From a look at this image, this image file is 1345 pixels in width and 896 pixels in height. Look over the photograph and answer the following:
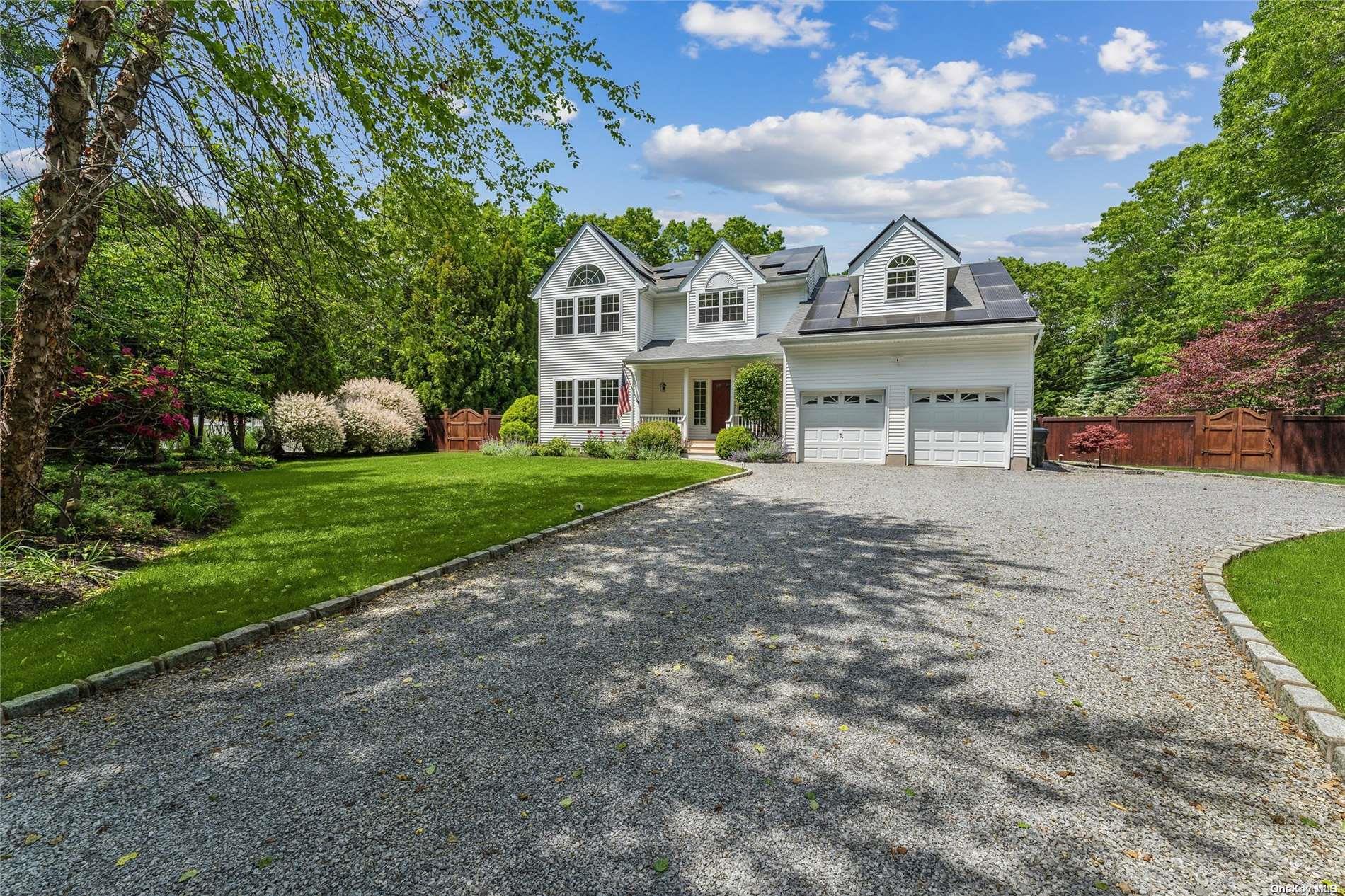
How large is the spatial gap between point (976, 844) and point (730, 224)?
40.0 m

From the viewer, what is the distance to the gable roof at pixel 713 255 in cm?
1888

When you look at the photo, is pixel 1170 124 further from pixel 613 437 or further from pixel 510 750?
pixel 510 750

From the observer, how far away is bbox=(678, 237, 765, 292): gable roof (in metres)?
18.9

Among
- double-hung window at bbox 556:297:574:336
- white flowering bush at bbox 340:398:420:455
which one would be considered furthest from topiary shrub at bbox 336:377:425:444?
double-hung window at bbox 556:297:574:336

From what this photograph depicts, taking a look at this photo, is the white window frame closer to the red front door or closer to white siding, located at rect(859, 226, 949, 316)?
white siding, located at rect(859, 226, 949, 316)

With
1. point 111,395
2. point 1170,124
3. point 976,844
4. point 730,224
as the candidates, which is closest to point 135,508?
point 111,395

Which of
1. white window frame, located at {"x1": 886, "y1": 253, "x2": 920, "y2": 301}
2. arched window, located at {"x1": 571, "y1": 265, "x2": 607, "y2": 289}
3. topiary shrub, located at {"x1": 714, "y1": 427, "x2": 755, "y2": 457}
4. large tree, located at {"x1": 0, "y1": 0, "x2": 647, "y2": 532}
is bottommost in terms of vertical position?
topiary shrub, located at {"x1": 714, "y1": 427, "x2": 755, "y2": 457}

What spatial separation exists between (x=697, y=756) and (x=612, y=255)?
773 inches

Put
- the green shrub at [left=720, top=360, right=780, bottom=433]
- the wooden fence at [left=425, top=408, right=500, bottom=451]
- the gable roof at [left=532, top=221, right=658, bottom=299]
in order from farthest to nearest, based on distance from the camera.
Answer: the wooden fence at [left=425, top=408, right=500, bottom=451] < the gable roof at [left=532, top=221, right=658, bottom=299] < the green shrub at [left=720, top=360, right=780, bottom=433]

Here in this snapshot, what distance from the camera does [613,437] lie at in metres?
20.1

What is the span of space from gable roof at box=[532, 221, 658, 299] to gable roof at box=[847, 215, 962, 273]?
7611 mm

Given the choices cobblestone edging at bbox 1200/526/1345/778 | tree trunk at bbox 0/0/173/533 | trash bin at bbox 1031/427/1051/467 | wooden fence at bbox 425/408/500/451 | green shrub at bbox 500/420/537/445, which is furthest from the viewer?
wooden fence at bbox 425/408/500/451

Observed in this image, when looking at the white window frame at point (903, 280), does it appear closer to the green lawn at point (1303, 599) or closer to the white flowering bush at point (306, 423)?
the green lawn at point (1303, 599)

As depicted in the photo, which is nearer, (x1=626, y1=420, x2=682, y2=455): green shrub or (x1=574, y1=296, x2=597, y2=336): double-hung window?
(x1=626, y1=420, x2=682, y2=455): green shrub
